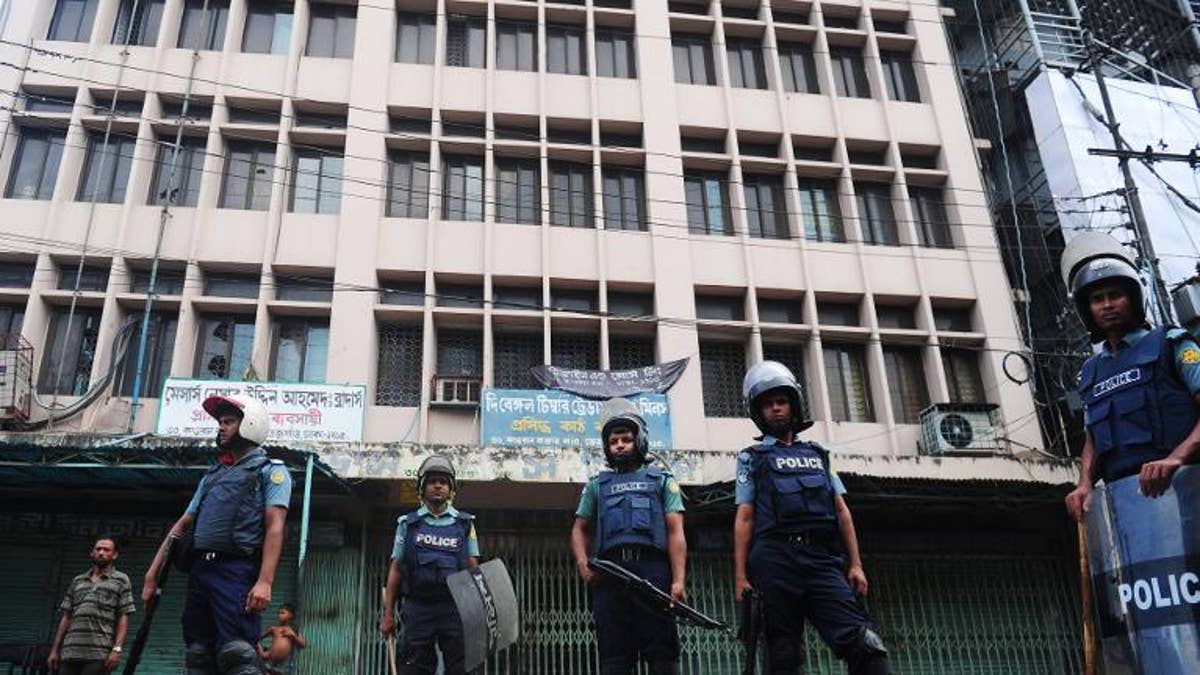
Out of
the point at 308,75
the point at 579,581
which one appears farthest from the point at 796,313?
the point at 308,75

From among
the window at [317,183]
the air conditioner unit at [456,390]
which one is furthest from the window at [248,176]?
the air conditioner unit at [456,390]

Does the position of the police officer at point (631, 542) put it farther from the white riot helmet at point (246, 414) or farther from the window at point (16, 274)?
the window at point (16, 274)

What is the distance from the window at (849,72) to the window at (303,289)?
9.82 metres

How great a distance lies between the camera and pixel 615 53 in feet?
51.1

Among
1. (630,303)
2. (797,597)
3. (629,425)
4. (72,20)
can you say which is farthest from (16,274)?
(797,597)

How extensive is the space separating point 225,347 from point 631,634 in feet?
32.1

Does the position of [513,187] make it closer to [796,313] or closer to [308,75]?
[308,75]

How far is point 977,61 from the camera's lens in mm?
17703

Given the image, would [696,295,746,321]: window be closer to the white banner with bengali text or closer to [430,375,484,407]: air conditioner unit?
[430,375,484,407]: air conditioner unit

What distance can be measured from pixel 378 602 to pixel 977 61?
15414mm

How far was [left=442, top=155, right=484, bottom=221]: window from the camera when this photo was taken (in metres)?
13.8

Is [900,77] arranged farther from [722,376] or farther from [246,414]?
[246,414]

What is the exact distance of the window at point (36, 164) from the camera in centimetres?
1307

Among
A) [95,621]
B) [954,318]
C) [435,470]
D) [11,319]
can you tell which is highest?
[954,318]
